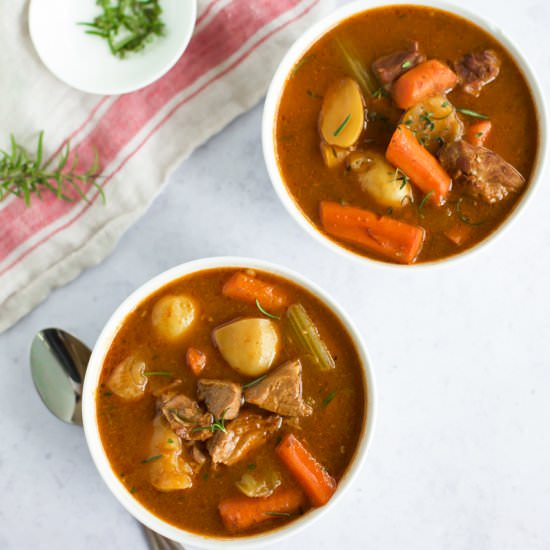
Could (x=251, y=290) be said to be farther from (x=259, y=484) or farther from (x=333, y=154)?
(x=259, y=484)

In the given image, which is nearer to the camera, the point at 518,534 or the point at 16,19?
the point at 16,19

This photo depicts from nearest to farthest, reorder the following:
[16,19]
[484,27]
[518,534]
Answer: [484,27] < [16,19] < [518,534]

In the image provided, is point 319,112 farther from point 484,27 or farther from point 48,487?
point 48,487

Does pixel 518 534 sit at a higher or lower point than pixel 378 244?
lower

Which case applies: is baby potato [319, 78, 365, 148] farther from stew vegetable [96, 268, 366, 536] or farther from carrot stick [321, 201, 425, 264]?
stew vegetable [96, 268, 366, 536]

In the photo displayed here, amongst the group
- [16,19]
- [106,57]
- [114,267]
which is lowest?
[114,267]

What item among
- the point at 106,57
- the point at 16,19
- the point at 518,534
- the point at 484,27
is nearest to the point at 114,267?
the point at 106,57

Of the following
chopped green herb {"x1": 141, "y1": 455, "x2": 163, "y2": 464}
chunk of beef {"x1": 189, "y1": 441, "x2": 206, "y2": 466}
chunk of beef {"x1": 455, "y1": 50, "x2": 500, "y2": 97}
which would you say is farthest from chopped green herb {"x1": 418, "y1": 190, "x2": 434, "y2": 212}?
chopped green herb {"x1": 141, "y1": 455, "x2": 163, "y2": 464}

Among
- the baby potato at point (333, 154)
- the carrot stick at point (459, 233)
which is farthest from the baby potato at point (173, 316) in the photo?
the carrot stick at point (459, 233)

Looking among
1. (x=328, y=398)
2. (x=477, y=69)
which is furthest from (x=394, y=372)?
(x=477, y=69)
